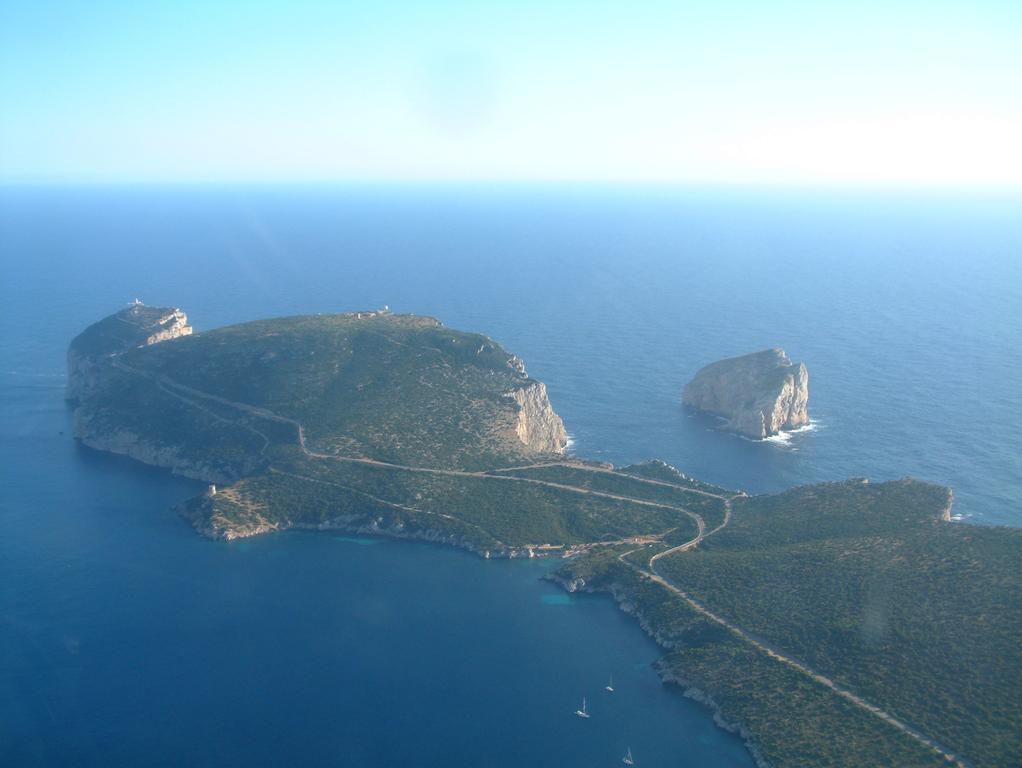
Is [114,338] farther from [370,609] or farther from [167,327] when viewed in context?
[370,609]

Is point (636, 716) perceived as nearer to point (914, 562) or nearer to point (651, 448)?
point (914, 562)

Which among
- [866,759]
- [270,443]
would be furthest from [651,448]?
[866,759]

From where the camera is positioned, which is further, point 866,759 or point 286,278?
point 286,278

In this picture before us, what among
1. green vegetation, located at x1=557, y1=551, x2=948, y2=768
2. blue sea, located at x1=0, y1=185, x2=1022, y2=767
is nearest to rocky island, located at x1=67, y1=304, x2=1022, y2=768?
green vegetation, located at x1=557, y1=551, x2=948, y2=768

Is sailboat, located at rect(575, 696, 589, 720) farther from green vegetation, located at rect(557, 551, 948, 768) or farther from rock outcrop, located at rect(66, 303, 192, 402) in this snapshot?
rock outcrop, located at rect(66, 303, 192, 402)

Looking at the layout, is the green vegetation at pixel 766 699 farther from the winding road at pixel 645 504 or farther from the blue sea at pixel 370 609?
the blue sea at pixel 370 609

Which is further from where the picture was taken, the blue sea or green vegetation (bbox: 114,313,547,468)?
green vegetation (bbox: 114,313,547,468)
